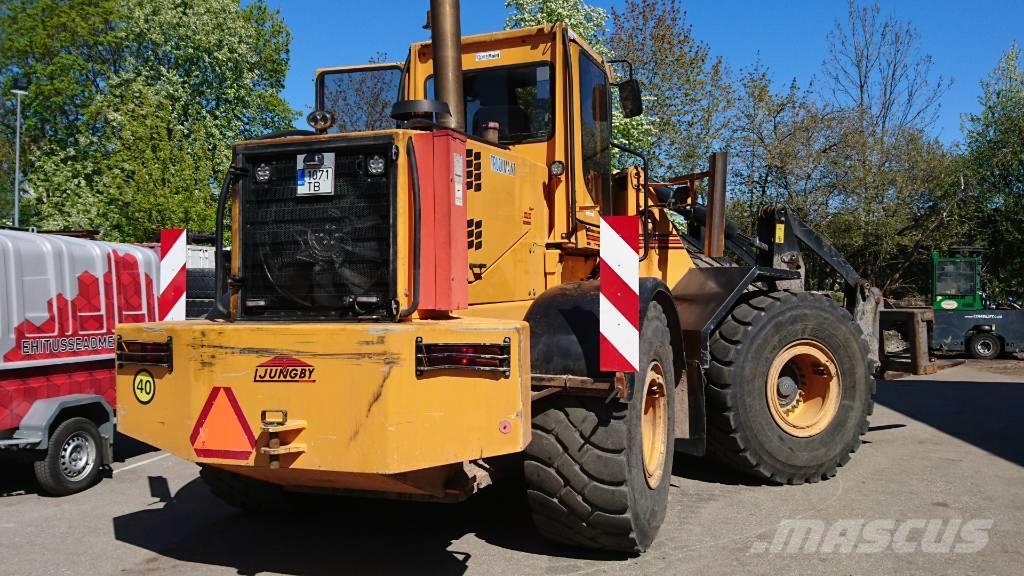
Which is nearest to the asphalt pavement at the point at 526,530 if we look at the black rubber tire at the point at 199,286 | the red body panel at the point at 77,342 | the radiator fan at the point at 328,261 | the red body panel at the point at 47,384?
the red body panel at the point at 47,384

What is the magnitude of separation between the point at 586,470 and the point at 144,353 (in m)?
2.51

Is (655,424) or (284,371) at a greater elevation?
(284,371)

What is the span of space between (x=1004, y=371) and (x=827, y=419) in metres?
14.1

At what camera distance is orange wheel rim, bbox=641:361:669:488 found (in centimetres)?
536

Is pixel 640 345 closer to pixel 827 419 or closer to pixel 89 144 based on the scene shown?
pixel 827 419

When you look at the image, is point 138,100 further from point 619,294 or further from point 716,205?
point 619,294

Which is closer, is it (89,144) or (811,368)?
(811,368)

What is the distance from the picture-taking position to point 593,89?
239 inches

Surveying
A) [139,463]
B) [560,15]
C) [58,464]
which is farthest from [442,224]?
[560,15]

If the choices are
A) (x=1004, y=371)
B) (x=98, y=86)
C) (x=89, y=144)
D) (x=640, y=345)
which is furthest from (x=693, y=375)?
(x=98, y=86)

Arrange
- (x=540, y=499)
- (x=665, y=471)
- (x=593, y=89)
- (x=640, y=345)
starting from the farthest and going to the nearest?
(x=593, y=89), (x=665, y=471), (x=640, y=345), (x=540, y=499)

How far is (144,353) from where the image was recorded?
4625 millimetres

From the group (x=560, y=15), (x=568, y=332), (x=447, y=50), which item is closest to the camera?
(x=568, y=332)

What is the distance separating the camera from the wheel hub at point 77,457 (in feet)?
23.9
